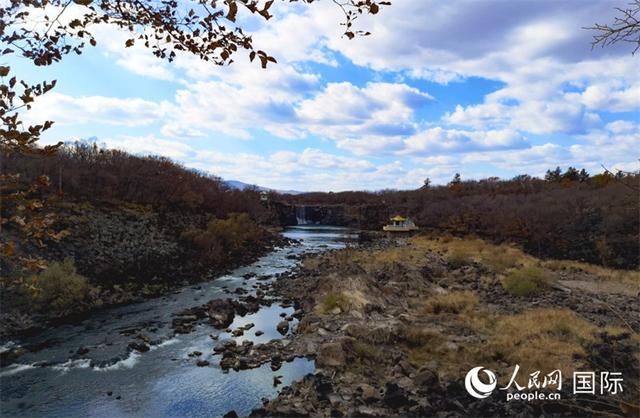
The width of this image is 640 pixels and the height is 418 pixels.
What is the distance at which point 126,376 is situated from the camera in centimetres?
1075

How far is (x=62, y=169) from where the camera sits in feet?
96.6

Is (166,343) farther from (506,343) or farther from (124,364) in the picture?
(506,343)

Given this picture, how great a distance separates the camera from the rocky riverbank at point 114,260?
1545cm

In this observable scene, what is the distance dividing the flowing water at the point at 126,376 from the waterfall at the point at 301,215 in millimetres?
69322

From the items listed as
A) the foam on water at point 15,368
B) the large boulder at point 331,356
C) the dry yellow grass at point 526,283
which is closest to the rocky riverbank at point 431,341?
the large boulder at point 331,356

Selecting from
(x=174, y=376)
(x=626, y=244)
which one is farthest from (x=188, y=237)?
(x=626, y=244)

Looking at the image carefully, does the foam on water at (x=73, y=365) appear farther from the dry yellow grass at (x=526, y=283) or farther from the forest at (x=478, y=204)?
the dry yellow grass at (x=526, y=283)

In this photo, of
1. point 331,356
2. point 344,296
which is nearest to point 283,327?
point 344,296

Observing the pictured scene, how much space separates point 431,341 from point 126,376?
830 cm

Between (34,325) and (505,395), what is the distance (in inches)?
573

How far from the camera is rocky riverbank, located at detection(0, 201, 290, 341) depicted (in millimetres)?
15445

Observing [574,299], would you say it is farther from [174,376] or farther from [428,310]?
[174,376]

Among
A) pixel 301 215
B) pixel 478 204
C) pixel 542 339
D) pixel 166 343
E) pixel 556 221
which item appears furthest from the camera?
pixel 301 215

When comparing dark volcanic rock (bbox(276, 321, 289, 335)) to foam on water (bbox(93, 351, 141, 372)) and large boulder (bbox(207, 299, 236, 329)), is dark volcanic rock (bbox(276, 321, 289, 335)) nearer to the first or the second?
large boulder (bbox(207, 299, 236, 329))
